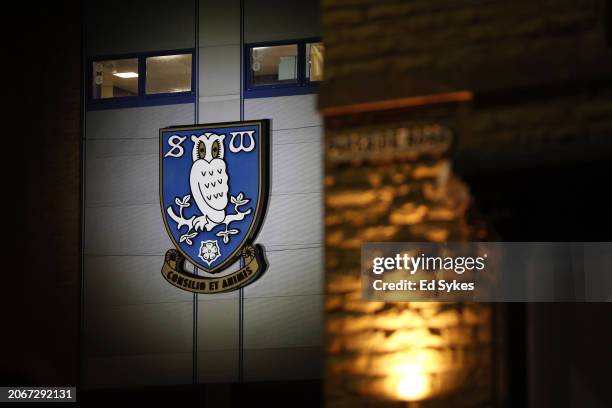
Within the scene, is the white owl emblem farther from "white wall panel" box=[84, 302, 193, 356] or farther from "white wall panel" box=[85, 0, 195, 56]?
"white wall panel" box=[85, 0, 195, 56]

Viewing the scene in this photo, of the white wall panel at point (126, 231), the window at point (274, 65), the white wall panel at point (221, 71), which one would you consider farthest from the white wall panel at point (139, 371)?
the window at point (274, 65)

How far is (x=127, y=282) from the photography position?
14.2 metres

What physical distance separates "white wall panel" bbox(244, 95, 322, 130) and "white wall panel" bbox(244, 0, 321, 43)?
2.78 ft

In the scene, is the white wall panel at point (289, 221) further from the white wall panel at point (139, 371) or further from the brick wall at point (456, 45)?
the brick wall at point (456, 45)

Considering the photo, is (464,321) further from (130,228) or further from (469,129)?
(130,228)

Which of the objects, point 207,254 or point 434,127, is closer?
point 434,127

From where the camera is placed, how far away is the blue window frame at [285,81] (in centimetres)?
1375

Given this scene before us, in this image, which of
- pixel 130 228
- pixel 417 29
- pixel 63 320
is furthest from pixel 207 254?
pixel 417 29

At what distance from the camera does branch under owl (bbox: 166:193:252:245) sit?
44.1ft

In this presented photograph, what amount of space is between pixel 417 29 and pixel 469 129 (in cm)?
74

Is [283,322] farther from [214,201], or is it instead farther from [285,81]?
[285,81]

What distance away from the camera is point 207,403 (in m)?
13.7

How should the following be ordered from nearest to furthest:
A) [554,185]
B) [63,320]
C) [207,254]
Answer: [554,185] → [207,254] → [63,320]

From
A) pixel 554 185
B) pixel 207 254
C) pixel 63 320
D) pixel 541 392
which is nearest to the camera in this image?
pixel 554 185
